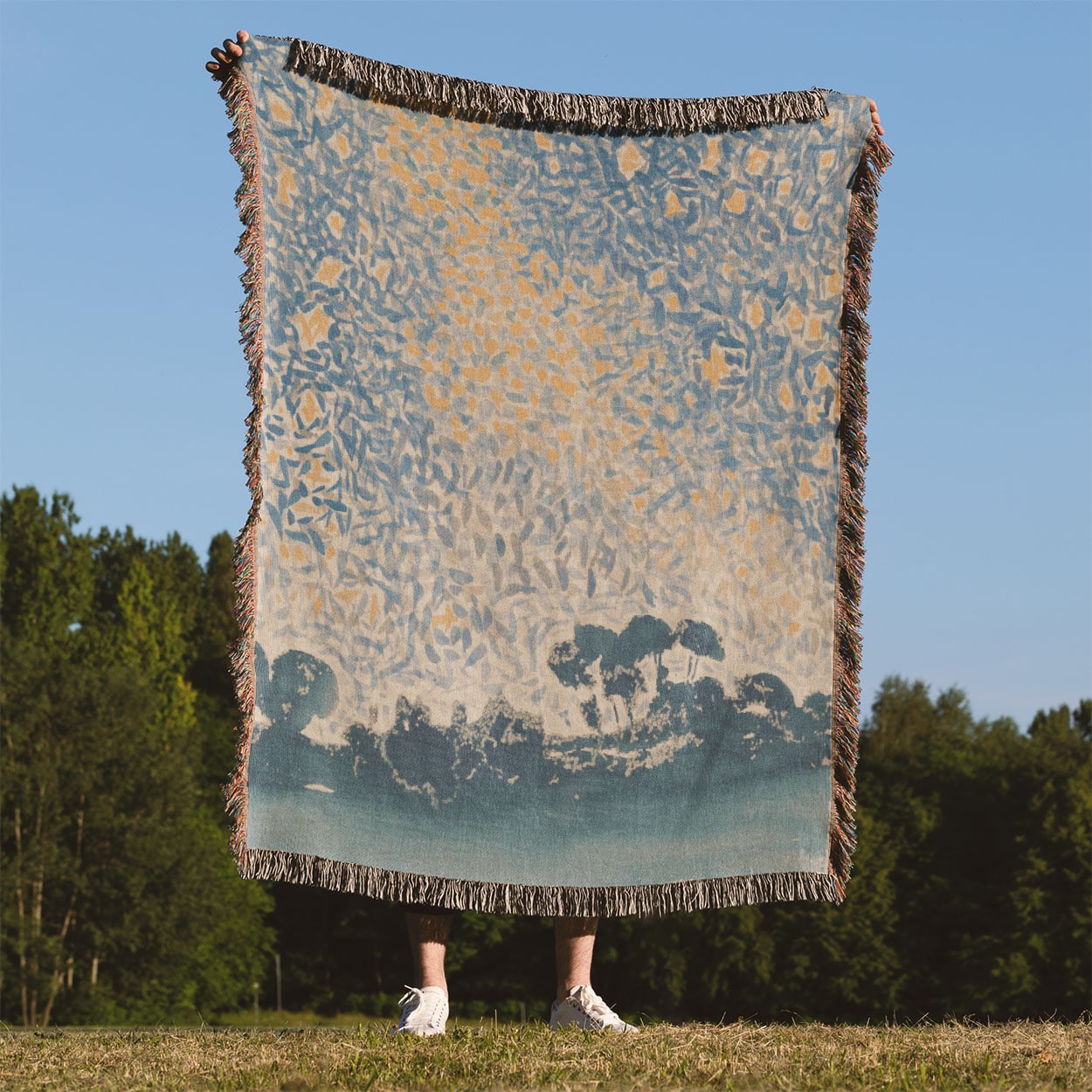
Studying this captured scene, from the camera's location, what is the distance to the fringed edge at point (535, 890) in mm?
4801

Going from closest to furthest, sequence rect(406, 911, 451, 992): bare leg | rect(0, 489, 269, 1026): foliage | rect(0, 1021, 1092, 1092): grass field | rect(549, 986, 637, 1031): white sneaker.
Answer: rect(0, 1021, 1092, 1092): grass field, rect(549, 986, 637, 1031): white sneaker, rect(406, 911, 451, 992): bare leg, rect(0, 489, 269, 1026): foliage

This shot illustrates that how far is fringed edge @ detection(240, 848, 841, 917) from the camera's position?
480 centimetres

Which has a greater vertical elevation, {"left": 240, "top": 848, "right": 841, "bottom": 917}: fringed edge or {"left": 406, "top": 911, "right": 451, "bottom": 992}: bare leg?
{"left": 240, "top": 848, "right": 841, "bottom": 917}: fringed edge

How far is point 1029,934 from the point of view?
30.0 m

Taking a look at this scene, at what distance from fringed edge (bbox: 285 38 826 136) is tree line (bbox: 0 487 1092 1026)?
26.0 m

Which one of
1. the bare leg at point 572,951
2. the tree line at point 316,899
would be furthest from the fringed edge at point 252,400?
the tree line at point 316,899

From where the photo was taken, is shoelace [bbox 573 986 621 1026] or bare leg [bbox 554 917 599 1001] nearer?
shoelace [bbox 573 986 621 1026]

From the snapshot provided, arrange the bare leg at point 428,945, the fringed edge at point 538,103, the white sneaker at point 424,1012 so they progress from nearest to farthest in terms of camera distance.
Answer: the white sneaker at point 424,1012
the bare leg at point 428,945
the fringed edge at point 538,103

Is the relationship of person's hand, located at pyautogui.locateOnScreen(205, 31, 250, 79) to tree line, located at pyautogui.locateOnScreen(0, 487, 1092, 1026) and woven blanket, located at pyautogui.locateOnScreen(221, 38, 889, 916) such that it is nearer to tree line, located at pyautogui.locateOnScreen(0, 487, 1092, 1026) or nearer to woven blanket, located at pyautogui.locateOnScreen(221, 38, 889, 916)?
woven blanket, located at pyautogui.locateOnScreen(221, 38, 889, 916)

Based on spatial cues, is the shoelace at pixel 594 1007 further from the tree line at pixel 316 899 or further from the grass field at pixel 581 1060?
the tree line at pixel 316 899

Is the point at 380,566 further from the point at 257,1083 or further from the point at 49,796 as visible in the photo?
the point at 49,796

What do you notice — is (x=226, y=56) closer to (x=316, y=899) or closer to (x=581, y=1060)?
(x=581, y=1060)

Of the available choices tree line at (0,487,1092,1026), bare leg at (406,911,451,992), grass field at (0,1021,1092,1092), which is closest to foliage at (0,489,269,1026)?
tree line at (0,487,1092,1026)

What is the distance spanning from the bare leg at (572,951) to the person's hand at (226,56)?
10.8ft
